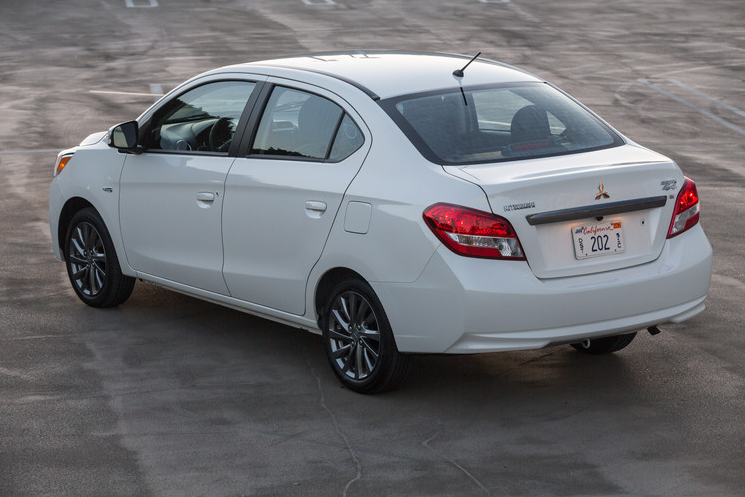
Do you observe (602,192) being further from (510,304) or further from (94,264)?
(94,264)

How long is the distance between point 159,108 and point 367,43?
19.1 m

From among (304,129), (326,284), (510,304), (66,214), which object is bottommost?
(66,214)

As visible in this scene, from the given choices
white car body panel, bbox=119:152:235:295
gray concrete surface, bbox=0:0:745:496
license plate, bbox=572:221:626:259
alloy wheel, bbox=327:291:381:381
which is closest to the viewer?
gray concrete surface, bbox=0:0:745:496

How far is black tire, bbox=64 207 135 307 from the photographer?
8.21 meters

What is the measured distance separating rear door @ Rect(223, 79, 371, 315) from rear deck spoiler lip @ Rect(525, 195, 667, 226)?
107 centimetres

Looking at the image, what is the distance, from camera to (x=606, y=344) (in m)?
7.17

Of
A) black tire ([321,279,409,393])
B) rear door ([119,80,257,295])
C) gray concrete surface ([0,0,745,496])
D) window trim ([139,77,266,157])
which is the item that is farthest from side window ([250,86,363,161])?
gray concrete surface ([0,0,745,496])

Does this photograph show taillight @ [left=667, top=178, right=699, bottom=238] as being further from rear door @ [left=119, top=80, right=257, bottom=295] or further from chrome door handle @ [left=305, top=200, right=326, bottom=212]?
rear door @ [left=119, top=80, right=257, bottom=295]

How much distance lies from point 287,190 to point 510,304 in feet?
5.08

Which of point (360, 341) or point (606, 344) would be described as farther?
point (606, 344)

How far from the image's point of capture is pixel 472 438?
5906 millimetres

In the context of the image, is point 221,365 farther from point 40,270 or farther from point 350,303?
point 40,270

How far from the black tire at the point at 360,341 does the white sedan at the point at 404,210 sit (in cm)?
1

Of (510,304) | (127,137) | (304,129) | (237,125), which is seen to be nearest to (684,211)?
(510,304)
